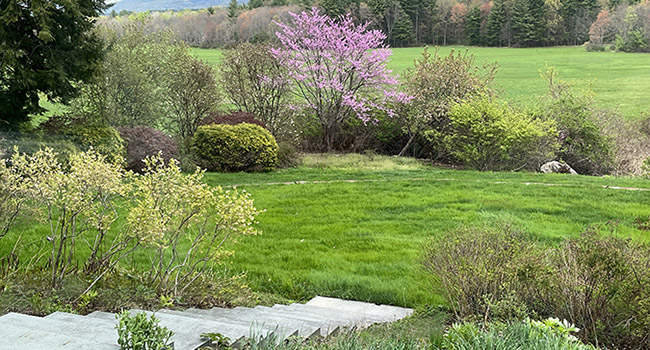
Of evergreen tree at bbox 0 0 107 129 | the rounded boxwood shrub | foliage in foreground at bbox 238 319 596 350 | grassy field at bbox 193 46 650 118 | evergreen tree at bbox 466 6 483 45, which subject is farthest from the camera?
evergreen tree at bbox 466 6 483 45

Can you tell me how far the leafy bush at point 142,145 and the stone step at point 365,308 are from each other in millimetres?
8111

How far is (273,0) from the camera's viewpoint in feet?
106

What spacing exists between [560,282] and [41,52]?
9644 millimetres

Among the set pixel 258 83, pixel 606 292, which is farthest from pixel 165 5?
pixel 606 292

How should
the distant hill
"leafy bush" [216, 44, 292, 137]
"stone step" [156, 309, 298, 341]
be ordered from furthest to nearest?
the distant hill < "leafy bush" [216, 44, 292, 137] < "stone step" [156, 309, 298, 341]

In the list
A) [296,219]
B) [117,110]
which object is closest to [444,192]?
[296,219]

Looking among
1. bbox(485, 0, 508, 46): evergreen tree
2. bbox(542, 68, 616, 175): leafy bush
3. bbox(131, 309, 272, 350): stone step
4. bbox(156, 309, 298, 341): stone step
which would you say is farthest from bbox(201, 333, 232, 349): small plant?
bbox(485, 0, 508, 46): evergreen tree

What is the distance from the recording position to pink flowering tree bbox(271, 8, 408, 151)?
1658 cm

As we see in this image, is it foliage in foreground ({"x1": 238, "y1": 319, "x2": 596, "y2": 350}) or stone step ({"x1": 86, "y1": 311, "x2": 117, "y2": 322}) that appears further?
stone step ({"x1": 86, "y1": 311, "x2": 117, "y2": 322})

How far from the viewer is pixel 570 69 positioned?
111 feet

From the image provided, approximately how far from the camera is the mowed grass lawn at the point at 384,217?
4.95m

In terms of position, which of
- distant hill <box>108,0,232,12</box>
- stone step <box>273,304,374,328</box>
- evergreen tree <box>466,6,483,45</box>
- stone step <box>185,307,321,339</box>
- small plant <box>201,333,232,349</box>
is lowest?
stone step <box>273,304,374,328</box>

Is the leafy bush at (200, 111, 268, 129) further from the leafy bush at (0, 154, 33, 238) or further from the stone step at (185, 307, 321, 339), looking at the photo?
the stone step at (185, 307, 321, 339)

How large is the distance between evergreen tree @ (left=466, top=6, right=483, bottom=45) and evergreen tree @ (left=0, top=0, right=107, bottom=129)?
107 feet
